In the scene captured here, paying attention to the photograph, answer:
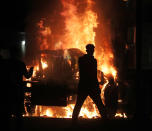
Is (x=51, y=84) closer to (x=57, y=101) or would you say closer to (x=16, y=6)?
(x=57, y=101)

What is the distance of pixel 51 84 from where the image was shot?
909cm

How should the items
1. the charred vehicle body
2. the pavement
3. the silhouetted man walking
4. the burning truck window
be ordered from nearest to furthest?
the silhouetted man walking, the pavement, the charred vehicle body, the burning truck window

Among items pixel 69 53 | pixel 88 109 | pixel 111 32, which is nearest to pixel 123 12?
pixel 111 32

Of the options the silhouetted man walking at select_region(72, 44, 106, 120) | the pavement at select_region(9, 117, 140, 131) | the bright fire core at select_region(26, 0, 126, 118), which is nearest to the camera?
the silhouetted man walking at select_region(72, 44, 106, 120)

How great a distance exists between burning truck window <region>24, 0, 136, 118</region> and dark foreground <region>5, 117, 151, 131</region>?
25.6 inches

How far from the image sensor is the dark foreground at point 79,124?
764 cm

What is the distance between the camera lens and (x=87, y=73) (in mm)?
7594

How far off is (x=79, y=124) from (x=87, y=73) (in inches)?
59.7

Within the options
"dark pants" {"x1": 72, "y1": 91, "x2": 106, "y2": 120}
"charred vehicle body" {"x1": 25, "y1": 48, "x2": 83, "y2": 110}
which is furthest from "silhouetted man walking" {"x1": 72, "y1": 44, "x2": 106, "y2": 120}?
"charred vehicle body" {"x1": 25, "y1": 48, "x2": 83, "y2": 110}

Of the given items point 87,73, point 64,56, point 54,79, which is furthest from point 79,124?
point 64,56

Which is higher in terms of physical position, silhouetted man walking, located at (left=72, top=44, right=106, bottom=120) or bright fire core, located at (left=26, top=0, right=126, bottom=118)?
bright fire core, located at (left=26, top=0, right=126, bottom=118)

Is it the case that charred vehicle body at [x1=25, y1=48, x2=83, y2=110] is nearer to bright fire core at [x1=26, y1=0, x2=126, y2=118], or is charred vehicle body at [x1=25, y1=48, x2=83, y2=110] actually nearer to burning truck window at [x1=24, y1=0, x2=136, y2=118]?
burning truck window at [x1=24, y1=0, x2=136, y2=118]

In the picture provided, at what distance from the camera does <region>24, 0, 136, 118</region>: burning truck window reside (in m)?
9.12

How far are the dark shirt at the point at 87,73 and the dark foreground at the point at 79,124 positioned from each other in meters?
1.04
